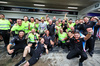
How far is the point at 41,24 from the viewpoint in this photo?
3.30 m

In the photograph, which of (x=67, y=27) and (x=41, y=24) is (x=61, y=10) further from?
(x=41, y=24)

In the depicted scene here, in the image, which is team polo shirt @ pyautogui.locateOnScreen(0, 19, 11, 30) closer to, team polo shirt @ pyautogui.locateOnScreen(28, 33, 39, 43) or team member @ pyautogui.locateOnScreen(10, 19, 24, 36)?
team member @ pyautogui.locateOnScreen(10, 19, 24, 36)

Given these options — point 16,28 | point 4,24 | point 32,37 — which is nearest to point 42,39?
point 32,37

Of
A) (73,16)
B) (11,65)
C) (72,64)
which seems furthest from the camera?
(73,16)

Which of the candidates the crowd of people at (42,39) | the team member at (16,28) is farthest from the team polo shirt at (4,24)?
the team member at (16,28)

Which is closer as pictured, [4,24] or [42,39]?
[42,39]

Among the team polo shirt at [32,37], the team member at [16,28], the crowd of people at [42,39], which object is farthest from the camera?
the team polo shirt at [32,37]

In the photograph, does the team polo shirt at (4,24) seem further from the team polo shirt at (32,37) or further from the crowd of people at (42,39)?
the team polo shirt at (32,37)

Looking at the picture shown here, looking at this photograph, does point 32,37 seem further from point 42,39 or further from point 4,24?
point 4,24

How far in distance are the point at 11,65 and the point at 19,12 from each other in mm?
8424

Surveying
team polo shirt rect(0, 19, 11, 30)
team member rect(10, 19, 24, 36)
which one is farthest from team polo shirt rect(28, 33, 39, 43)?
team polo shirt rect(0, 19, 11, 30)

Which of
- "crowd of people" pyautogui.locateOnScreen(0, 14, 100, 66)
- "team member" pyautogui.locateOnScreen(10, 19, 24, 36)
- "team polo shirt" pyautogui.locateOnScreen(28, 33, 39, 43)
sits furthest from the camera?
Answer: "team polo shirt" pyautogui.locateOnScreen(28, 33, 39, 43)

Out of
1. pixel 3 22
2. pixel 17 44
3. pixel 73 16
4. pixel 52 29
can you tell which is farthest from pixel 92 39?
pixel 73 16

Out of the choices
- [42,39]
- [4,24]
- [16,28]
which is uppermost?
[4,24]
